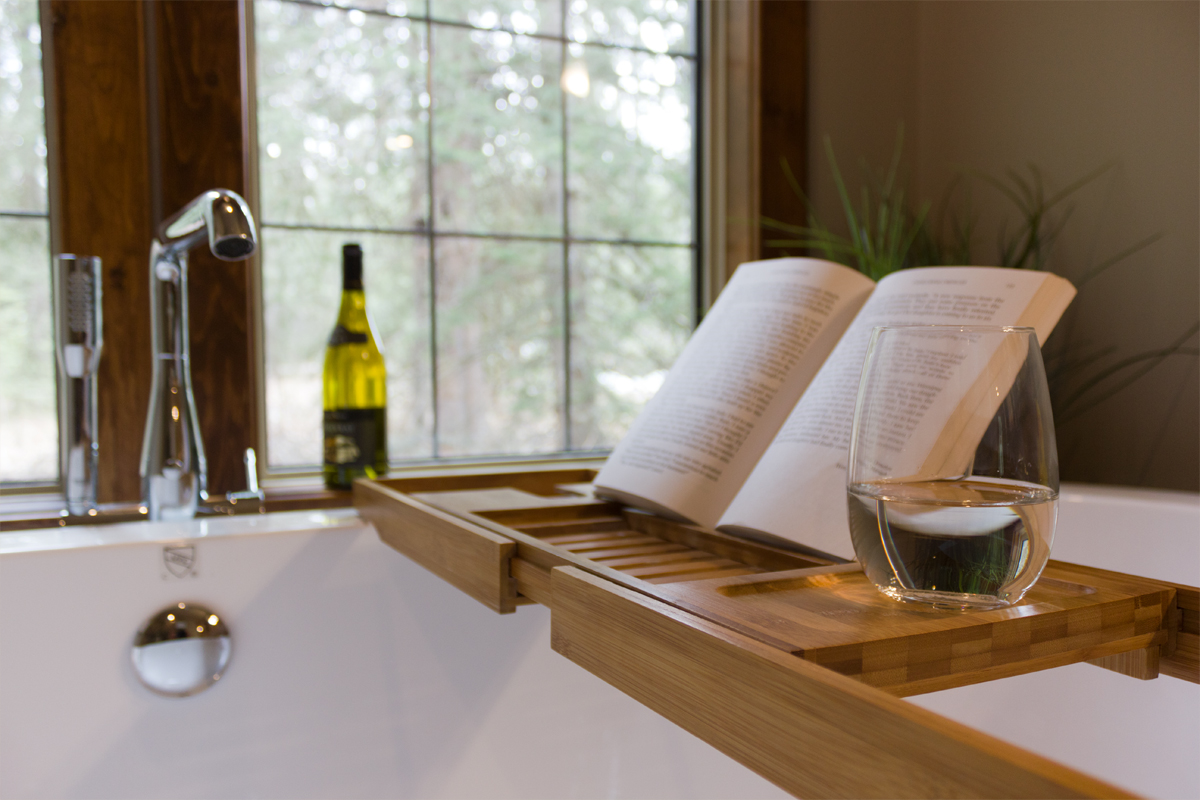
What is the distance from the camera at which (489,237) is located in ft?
3.87

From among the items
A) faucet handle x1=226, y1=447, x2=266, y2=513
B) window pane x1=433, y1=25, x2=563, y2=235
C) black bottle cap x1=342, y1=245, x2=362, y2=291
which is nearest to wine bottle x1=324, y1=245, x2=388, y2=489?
black bottle cap x1=342, y1=245, x2=362, y2=291

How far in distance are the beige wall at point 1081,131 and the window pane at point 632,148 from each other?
20 centimetres

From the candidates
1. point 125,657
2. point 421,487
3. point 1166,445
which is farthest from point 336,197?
point 1166,445

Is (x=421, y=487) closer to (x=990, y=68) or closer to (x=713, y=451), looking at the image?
(x=713, y=451)

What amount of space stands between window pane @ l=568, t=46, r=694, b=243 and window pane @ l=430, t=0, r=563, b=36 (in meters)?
0.07

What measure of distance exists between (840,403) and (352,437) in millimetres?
580

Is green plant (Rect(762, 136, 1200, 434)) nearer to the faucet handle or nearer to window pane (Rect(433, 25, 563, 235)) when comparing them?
window pane (Rect(433, 25, 563, 235))

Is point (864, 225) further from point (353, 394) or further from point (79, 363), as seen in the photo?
point (79, 363)

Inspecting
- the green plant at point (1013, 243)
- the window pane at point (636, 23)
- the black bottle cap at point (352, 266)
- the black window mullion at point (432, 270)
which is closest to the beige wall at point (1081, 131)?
the green plant at point (1013, 243)

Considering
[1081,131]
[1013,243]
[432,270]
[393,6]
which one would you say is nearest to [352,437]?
[432,270]

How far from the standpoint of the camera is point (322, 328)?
1.10 m

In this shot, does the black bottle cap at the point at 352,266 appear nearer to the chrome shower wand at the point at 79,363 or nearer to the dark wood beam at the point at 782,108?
the chrome shower wand at the point at 79,363

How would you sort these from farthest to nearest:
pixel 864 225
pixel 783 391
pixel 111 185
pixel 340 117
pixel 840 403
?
pixel 864 225 → pixel 340 117 → pixel 111 185 → pixel 783 391 → pixel 840 403

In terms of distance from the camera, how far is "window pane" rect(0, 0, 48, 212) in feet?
3.05
